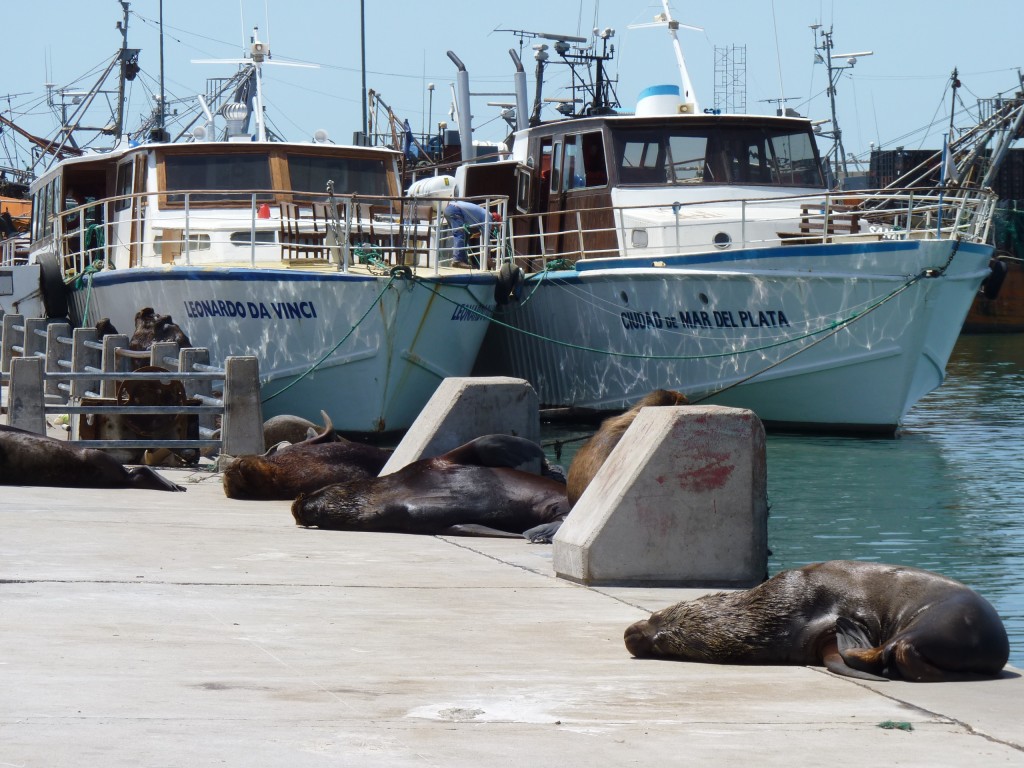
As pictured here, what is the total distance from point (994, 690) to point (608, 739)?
61.9 inches

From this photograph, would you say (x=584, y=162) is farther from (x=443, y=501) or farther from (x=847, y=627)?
(x=847, y=627)

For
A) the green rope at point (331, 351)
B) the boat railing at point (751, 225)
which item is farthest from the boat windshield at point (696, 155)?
the green rope at point (331, 351)

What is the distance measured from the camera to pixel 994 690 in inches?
196

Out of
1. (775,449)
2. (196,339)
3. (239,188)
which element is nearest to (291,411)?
(196,339)

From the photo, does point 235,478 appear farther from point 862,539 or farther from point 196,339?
point 196,339

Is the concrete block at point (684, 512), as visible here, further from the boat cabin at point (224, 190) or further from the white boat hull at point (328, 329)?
the boat cabin at point (224, 190)

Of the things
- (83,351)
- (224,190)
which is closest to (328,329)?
(224,190)

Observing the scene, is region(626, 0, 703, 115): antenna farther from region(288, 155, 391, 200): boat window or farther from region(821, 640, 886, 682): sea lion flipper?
region(821, 640, 886, 682): sea lion flipper

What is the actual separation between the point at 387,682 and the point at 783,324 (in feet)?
45.0

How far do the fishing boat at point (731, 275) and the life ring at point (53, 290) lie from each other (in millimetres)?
5939

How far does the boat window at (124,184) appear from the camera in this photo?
19250 mm

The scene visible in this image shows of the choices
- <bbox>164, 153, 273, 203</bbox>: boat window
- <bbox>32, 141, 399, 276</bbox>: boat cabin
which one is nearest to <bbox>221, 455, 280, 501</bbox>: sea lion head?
<bbox>32, 141, 399, 276</bbox>: boat cabin


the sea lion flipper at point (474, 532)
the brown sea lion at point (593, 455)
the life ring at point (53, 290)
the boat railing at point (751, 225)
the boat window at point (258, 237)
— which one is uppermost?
the boat railing at point (751, 225)

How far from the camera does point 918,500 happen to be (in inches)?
533
